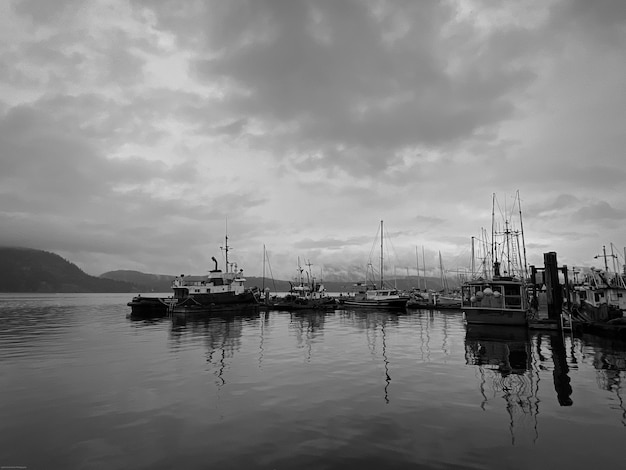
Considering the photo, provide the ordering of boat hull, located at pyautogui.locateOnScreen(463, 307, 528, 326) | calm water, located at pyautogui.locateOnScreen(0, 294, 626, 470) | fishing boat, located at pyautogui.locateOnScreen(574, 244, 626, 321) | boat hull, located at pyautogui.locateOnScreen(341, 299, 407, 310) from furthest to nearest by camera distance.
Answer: boat hull, located at pyautogui.locateOnScreen(341, 299, 407, 310) → boat hull, located at pyautogui.locateOnScreen(463, 307, 528, 326) → fishing boat, located at pyautogui.locateOnScreen(574, 244, 626, 321) → calm water, located at pyautogui.locateOnScreen(0, 294, 626, 470)

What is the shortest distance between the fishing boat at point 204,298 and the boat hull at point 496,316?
136ft

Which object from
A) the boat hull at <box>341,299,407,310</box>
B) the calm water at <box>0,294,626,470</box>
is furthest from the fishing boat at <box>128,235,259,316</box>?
the calm water at <box>0,294,626,470</box>

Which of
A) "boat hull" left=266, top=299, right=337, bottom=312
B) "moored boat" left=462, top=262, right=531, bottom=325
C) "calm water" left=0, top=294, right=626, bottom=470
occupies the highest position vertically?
"moored boat" left=462, top=262, right=531, bottom=325

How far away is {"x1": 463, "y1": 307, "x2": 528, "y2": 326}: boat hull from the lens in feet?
119

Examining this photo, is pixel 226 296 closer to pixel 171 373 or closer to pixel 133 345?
pixel 133 345

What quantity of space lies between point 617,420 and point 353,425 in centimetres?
864

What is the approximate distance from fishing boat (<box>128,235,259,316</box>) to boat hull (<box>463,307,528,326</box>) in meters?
41.4

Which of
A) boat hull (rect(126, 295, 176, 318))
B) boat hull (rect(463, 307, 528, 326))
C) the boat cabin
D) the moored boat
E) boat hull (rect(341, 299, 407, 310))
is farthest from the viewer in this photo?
boat hull (rect(341, 299, 407, 310))

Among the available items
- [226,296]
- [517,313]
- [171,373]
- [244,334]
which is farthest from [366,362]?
[226,296]

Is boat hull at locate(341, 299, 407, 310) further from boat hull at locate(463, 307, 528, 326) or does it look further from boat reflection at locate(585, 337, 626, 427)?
boat reflection at locate(585, 337, 626, 427)

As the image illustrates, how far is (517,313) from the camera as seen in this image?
36.2m

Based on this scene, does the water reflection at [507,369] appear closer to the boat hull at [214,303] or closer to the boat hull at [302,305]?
the boat hull at [302,305]

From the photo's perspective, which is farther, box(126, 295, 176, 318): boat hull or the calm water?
box(126, 295, 176, 318): boat hull

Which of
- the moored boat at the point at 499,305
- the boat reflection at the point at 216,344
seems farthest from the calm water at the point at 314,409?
the moored boat at the point at 499,305
